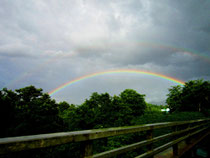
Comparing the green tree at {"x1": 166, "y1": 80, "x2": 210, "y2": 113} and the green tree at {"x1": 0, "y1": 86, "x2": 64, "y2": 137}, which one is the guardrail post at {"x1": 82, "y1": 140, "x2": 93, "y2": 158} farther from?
the green tree at {"x1": 166, "y1": 80, "x2": 210, "y2": 113}

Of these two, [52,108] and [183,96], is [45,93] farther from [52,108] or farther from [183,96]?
[183,96]

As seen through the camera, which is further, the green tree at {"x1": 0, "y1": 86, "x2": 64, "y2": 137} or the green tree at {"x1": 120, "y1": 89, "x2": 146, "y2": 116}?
the green tree at {"x1": 120, "y1": 89, "x2": 146, "y2": 116}

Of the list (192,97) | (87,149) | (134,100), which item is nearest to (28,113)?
(87,149)

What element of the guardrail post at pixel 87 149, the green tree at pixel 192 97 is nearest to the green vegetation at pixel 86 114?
the green tree at pixel 192 97

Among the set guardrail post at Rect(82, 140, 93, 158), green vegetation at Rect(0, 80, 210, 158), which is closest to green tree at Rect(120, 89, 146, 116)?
green vegetation at Rect(0, 80, 210, 158)

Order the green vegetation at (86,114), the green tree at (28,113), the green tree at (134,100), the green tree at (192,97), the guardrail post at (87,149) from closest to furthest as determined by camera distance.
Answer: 1. the guardrail post at (87,149)
2. the green vegetation at (86,114)
3. the green tree at (28,113)
4. the green tree at (192,97)
5. the green tree at (134,100)

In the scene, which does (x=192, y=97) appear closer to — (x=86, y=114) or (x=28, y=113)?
(x=86, y=114)

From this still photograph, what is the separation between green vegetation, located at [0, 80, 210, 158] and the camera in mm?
18750

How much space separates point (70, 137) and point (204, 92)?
47159 millimetres

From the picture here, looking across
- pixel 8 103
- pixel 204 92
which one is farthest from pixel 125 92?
pixel 8 103

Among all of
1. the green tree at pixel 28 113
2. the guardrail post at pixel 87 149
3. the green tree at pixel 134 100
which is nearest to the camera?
the guardrail post at pixel 87 149

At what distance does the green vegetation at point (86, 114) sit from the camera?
1875cm

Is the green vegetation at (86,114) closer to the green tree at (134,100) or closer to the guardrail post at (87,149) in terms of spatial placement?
the green tree at (134,100)

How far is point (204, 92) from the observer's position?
39438mm
